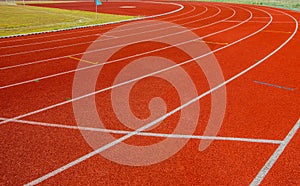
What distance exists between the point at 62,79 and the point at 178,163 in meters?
4.62

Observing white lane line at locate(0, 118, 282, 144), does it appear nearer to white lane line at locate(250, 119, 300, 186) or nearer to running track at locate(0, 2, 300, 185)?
running track at locate(0, 2, 300, 185)

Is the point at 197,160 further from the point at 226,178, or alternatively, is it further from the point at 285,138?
the point at 285,138

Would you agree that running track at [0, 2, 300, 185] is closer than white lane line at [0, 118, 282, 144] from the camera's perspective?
Yes

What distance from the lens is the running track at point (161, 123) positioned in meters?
3.66

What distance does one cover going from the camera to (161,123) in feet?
16.4

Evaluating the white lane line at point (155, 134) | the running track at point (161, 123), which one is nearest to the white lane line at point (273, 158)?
the running track at point (161, 123)

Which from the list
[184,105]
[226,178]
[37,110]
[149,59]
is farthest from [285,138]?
[149,59]

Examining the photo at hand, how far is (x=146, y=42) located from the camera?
454 inches

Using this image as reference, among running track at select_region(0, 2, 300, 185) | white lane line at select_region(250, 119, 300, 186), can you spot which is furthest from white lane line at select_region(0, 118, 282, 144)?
white lane line at select_region(250, 119, 300, 186)

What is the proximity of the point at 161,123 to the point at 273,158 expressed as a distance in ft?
6.62

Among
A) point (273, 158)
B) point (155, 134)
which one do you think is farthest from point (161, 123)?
point (273, 158)

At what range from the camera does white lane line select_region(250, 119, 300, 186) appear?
11.7ft

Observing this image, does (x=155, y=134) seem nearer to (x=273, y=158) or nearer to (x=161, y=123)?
(x=161, y=123)

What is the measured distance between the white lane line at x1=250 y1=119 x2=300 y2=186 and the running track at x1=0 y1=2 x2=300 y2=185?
2cm
